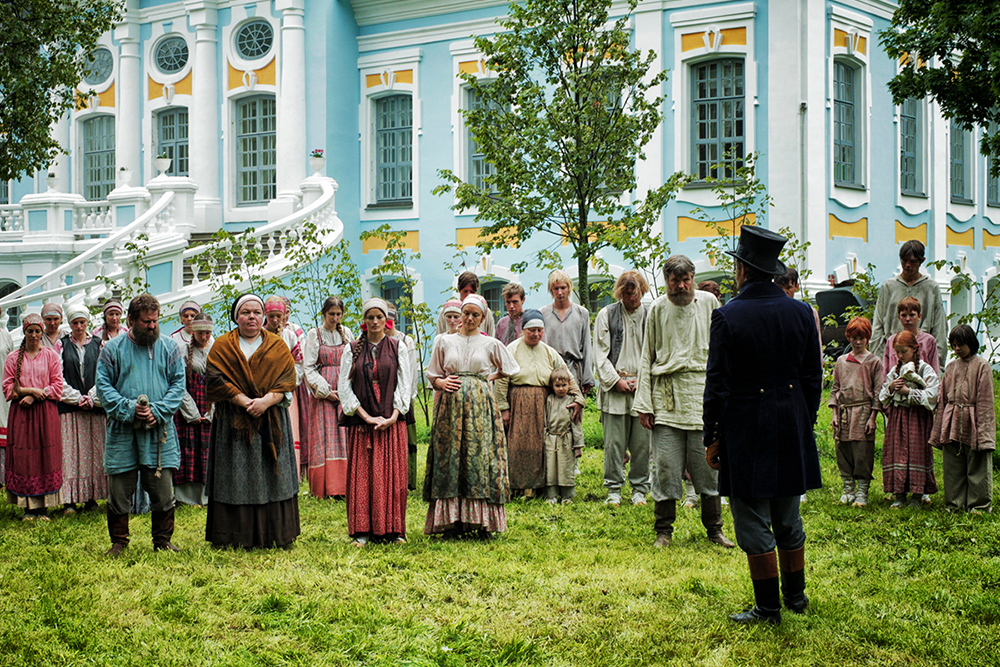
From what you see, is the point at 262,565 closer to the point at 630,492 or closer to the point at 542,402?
the point at 542,402

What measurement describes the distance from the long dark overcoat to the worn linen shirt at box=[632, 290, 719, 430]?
1.66 metres

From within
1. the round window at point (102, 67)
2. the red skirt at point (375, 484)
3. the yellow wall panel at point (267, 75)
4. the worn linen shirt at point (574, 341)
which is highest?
the round window at point (102, 67)

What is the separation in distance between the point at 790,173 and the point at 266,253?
8626 mm

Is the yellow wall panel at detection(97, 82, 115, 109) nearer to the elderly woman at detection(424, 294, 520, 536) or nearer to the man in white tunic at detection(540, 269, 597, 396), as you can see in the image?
the man in white tunic at detection(540, 269, 597, 396)

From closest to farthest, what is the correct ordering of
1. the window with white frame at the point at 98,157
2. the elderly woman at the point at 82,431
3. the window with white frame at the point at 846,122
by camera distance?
the elderly woman at the point at 82,431
the window with white frame at the point at 846,122
the window with white frame at the point at 98,157

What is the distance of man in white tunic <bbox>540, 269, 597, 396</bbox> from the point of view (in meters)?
9.97

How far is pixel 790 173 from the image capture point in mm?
16812

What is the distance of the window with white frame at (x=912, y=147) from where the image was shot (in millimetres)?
19406

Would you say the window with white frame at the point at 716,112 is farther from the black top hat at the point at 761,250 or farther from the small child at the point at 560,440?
the black top hat at the point at 761,250

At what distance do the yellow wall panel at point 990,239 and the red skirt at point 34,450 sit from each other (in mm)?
17532

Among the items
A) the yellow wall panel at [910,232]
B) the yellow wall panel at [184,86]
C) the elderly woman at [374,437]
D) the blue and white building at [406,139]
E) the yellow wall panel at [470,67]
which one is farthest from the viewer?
the yellow wall panel at [184,86]

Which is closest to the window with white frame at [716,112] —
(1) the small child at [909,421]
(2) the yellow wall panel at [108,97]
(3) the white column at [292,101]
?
(3) the white column at [292,101]

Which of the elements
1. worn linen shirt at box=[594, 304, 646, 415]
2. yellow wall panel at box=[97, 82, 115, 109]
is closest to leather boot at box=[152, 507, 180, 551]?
worn linen shirt at box=[594, 304, 646, 415]

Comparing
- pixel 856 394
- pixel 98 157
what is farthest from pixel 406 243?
pixel 856 394
